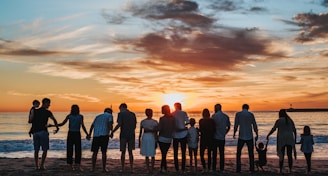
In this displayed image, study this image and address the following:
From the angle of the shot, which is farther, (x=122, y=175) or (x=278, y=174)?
(x=278, y=174)

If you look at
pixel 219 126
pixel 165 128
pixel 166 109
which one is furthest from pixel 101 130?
pixel 219 126

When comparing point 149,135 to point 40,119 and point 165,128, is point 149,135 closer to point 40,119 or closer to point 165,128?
point 165,128

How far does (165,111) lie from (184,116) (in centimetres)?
65

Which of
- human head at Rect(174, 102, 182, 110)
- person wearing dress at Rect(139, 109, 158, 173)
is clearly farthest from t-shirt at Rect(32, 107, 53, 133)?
human head at Rect(174, 102, 182, 110)

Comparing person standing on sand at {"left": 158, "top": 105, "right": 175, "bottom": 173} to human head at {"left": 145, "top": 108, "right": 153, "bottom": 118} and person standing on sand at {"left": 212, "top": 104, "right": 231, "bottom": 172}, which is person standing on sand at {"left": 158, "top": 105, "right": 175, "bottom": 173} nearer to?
human head at {"left": 145, "top": 108, "right": 153, "bottom": 118}

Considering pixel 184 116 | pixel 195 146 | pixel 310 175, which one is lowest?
pixel 310 175

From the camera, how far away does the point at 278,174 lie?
12.4m

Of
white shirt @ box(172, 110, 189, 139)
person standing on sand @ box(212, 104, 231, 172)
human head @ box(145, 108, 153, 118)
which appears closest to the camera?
human head @ box(145, 108, 153, 118)

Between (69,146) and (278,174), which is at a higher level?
(69,146)

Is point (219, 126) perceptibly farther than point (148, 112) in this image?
Yes

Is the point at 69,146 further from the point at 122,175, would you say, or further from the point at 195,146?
the point at 195,146

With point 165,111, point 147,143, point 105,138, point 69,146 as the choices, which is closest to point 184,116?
point 165,111

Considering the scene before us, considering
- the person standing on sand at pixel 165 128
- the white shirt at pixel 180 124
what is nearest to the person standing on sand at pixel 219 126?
the white shirt at pixel 180 124

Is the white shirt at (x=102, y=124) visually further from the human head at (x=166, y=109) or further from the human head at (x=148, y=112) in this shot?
the human head at (x=166, y=109)
